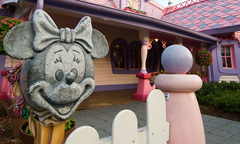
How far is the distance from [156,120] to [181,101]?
1.02 ft

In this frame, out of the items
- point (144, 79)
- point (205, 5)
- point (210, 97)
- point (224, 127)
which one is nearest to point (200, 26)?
point (205, 5)

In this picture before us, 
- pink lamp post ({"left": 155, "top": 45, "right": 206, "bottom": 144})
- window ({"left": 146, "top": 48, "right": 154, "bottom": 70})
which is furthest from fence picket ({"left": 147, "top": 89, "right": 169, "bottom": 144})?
window ({"left": 146, "top": 48, "right": 154, "bottom": 70})

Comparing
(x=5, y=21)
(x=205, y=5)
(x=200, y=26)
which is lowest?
(x=5, y=21)

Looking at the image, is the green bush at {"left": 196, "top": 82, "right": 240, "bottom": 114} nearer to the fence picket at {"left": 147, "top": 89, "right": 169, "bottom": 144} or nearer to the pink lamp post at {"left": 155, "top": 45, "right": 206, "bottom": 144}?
the pink lamp post at {"left": 155, "top": 45, "right": 206, "bottom": 144}

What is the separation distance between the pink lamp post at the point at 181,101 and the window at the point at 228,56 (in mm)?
9329

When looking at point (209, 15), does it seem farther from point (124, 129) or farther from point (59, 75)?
point (59, 75)

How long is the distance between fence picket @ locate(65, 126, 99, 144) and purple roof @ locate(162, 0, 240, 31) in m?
8.38

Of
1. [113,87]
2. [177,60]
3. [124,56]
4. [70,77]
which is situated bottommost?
[113,87]

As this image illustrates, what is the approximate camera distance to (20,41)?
2.84 feet

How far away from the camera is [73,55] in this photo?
969mm

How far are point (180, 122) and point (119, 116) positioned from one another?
0.69 meters

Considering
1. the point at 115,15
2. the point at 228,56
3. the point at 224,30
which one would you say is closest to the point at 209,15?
the point at 224,30

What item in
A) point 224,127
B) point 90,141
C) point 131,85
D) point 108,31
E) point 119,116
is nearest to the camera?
point 90,141

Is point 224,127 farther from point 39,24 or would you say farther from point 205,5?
point 205,5
